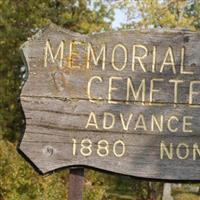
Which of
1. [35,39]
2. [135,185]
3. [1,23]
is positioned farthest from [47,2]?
[35,39]

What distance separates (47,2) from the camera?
938 inches

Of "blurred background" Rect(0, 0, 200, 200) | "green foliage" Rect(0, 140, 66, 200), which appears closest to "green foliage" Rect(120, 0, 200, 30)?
"blurred background" Rect(0, 0, 200, 200)

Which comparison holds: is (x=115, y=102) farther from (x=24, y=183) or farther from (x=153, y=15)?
(x=153, y=15)

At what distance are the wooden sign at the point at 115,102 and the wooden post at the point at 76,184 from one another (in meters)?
0.09

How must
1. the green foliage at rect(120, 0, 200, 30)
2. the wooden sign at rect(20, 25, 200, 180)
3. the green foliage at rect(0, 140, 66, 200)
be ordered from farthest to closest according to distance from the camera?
the green foliage at rect(120, 0, 200, 30), the green foliage at rect(0, 140, 66, 200), the wooden sign at rect(20, 25, 200, 180)

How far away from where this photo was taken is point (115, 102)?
4.66 m

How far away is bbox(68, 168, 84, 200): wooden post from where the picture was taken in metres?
4.66

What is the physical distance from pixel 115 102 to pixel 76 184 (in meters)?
0.67

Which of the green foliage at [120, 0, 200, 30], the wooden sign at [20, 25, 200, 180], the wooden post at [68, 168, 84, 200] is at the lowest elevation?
the wooden post at [68, 168, 84, 200]

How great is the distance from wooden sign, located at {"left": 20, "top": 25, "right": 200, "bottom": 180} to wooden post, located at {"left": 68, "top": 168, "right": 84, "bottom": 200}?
9cm

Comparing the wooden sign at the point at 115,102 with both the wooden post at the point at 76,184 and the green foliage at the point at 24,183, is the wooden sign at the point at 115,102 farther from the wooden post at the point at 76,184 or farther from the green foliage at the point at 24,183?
the green foliage at the point at 24,183

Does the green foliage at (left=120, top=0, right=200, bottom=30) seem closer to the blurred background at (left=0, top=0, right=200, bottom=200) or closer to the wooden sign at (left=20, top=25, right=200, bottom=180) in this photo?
the blurred background at (left=0, top=0, right=200, bottom=200)

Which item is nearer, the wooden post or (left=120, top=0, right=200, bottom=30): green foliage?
the wooden post

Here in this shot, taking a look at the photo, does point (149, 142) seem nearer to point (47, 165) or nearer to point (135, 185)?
point (47, 165)
